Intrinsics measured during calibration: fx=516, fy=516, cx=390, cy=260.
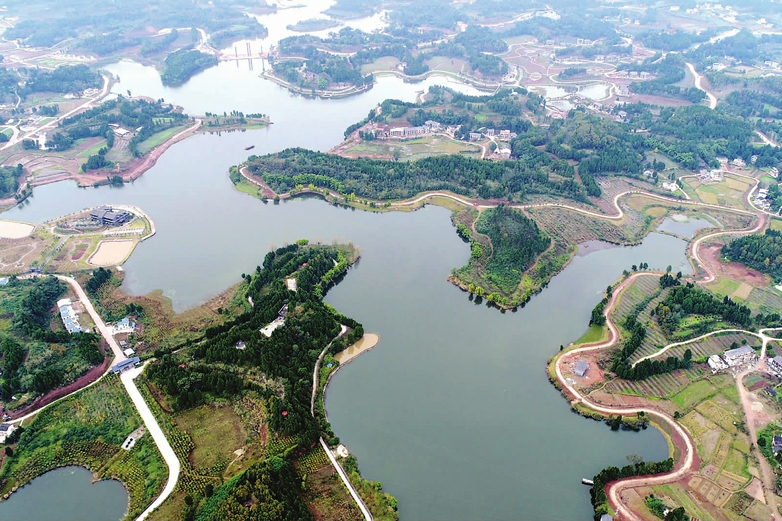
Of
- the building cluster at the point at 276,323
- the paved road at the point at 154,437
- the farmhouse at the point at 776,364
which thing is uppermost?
the farmhouse at the point at 776,364

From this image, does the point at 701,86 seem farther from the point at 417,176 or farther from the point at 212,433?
the point at 212,433

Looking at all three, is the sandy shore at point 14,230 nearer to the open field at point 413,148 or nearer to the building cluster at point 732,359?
the open field at point 413,148

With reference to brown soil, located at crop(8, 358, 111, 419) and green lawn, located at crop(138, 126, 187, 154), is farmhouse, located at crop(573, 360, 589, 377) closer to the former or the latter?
brown soil, located at crop(8, 358, 111, 419)

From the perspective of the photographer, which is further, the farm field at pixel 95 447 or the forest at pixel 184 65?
the forest at pixel 184 65

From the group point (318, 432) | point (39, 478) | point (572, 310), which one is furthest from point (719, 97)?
point (39, 478)

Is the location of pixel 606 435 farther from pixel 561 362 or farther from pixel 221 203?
pixel 221 203

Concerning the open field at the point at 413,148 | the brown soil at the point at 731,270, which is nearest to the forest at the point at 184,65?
the open field at the point at 413,148
